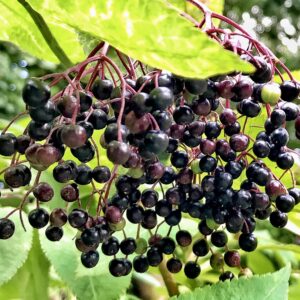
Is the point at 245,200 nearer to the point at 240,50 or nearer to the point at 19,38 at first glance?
the point at 240,50

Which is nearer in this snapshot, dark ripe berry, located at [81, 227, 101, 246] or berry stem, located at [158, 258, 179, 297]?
dark ripe berry, located at [81, 227, 101, 246]

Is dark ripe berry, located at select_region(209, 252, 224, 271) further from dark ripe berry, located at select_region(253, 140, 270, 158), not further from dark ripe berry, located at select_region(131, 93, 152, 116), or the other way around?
dark ripe berry, located at select_region(131, 93, 152, 116)

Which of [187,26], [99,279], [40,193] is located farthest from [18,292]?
[187,26]

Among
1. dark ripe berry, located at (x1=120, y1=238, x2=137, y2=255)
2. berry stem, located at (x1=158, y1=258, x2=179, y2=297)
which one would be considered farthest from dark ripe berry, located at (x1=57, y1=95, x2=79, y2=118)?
berry stem, located at (x1=158, y1=258, x2=179, y2=297)

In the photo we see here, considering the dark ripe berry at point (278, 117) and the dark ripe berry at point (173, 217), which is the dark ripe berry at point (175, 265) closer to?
the dark ripe berry at point (173, 217)

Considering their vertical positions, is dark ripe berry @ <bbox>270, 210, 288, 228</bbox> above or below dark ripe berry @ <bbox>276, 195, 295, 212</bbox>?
below

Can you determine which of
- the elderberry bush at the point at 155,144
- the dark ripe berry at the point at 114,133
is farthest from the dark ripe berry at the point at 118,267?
the dark ripe berry at the point at 114,133
